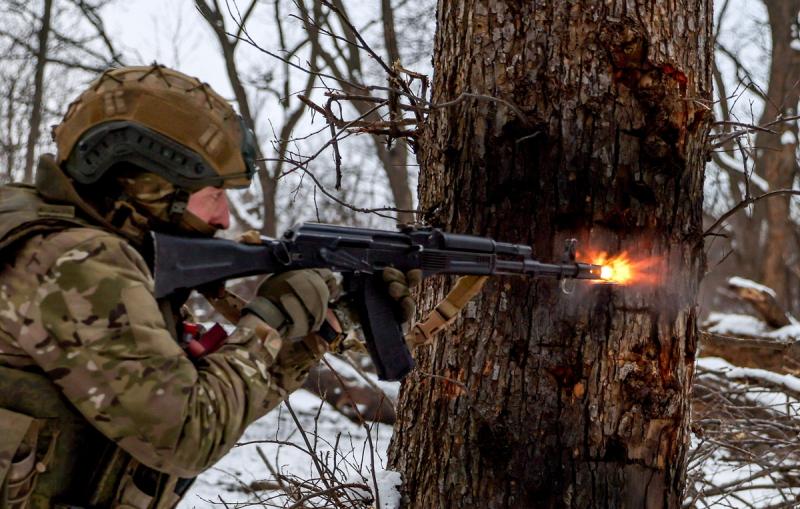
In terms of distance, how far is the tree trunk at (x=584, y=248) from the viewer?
270cm

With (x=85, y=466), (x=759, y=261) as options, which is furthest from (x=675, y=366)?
(x=759, y=261)

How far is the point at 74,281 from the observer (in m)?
1.84

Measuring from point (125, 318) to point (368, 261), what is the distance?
33.3 inches

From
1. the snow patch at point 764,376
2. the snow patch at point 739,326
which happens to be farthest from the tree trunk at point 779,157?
the snow patch at point 764,376

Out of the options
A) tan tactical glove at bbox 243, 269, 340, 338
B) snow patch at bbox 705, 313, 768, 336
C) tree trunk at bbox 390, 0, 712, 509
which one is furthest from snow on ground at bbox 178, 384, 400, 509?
snow patch at bbox 705, 313, 768, 336

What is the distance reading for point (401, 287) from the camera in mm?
2484

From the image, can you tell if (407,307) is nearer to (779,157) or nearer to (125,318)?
(125,318)

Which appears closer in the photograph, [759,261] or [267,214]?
[267,214]

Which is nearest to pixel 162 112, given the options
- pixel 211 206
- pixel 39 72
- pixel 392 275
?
pixel 211 206

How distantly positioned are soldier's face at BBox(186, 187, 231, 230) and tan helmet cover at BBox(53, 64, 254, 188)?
6 cm

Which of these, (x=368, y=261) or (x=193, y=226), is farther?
(x=368, y=261)

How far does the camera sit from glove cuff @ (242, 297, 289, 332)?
215 cm

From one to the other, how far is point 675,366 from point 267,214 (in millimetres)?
10712

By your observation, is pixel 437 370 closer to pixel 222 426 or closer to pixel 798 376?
pixel 222 426
